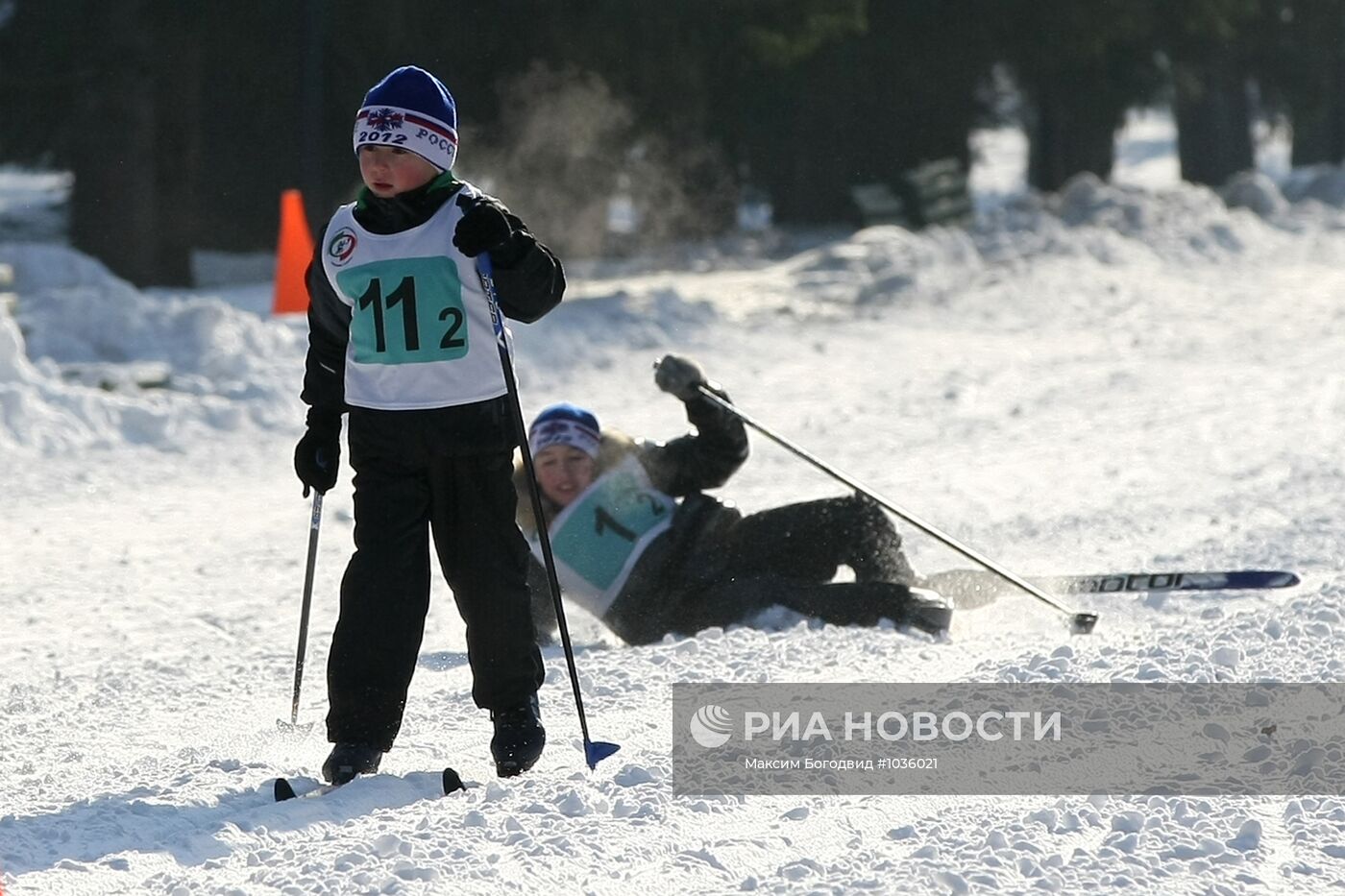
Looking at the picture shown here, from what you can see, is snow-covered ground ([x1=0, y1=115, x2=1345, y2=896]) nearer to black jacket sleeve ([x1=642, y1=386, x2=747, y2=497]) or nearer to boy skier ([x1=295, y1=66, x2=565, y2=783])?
boy skier ([x1=295, y1=66, x2=565, y2=783])

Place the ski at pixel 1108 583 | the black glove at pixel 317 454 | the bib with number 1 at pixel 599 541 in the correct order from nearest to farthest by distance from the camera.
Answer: the black glove at pixel 317 454 → the bib with number 1 at pixel 599 541 → the ski at pixel 1108 583

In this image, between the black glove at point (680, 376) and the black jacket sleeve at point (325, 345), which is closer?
the black jacket sleeve at point (325, 345)

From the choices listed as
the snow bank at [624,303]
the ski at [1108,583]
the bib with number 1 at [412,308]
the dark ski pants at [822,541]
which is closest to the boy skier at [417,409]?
the bib with number 1 at [412,308]

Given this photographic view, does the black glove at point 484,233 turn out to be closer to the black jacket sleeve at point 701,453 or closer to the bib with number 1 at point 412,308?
the bib with number 1 at point 412,308

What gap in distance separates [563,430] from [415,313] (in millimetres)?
1923

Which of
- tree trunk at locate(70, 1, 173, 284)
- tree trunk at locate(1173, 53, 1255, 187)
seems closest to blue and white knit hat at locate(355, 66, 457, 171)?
tree trunk at locate(70, 1, 173, 284)

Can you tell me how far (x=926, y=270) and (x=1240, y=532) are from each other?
10519mm

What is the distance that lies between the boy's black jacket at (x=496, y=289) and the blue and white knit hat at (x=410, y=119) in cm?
8

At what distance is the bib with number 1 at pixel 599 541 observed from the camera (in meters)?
6.25

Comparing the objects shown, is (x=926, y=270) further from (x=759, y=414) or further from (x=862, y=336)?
(x=759, y=414)

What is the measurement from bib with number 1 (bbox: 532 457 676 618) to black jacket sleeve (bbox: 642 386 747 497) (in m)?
0.26

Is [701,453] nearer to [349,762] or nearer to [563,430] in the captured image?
[563,430]

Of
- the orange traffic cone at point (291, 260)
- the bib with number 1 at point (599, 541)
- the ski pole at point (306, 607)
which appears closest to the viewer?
the ski pole at point (306, 607)

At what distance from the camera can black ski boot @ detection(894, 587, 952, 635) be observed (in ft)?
20.1
